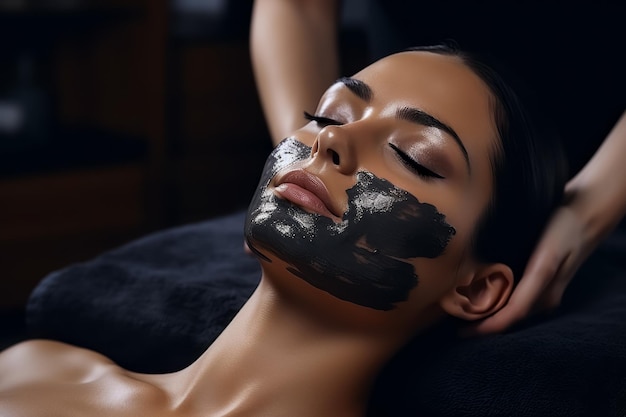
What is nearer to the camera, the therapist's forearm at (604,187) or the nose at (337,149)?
the nose at (337,149)

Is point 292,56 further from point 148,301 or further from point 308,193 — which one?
point 308,193

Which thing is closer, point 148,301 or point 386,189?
point 386,189

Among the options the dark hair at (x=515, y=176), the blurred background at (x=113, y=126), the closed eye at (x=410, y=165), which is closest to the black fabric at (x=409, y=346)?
the dark hair at (x=515, y=176)

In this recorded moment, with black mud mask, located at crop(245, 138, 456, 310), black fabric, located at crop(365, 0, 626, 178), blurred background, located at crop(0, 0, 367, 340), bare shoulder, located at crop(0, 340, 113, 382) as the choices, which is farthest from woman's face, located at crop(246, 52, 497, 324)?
blurred background, located at crop(0, 0, 367, 340)

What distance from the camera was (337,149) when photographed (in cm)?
106

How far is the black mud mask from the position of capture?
40.6 inches

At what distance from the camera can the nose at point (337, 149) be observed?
1.06 meters

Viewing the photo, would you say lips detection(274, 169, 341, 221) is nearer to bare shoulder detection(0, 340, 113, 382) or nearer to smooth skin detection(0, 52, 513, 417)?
smooth skin detection(0, 52, 513, 417)

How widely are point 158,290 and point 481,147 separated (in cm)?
51

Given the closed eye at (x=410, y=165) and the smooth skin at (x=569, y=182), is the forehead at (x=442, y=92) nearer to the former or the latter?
the closed eye at (x=410, y=165)

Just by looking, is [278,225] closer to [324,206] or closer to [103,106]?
[324,206]

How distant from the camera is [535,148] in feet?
3.84

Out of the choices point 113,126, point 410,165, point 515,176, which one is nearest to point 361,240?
point 410,165

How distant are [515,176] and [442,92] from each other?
128mm
